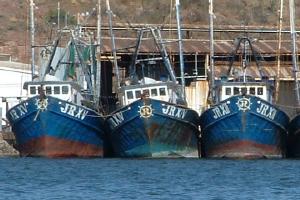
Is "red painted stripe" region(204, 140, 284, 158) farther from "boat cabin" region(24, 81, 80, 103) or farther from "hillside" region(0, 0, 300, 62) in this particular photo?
"hillside" region(0, 0, 300, 62)

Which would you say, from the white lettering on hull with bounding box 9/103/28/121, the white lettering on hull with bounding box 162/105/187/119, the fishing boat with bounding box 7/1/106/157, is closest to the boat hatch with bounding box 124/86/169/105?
the white lettering on hull with bounding box 162/105/187/119

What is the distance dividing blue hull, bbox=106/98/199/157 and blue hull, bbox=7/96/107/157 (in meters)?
1.18

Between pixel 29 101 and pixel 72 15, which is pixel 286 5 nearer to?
pixel 72 15

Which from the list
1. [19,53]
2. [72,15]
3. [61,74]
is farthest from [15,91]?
[72,15]

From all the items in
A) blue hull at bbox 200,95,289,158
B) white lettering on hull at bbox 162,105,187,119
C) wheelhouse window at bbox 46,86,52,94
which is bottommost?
blue hull at bbox 200,95,289,158

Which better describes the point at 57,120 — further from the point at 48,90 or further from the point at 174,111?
the point at 174,111

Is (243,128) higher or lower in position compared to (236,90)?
lower

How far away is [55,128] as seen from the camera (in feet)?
249

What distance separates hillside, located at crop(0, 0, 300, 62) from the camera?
470ft

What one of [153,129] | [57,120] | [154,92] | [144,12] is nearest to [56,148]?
[57,120]

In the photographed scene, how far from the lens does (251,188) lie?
57656 mm

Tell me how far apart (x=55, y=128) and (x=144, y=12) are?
78.2 meters

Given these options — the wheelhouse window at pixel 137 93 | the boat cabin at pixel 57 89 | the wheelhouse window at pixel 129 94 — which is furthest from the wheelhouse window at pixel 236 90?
the boat cabin at pixel 57 89

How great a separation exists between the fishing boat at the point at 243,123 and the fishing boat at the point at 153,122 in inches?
45.1
